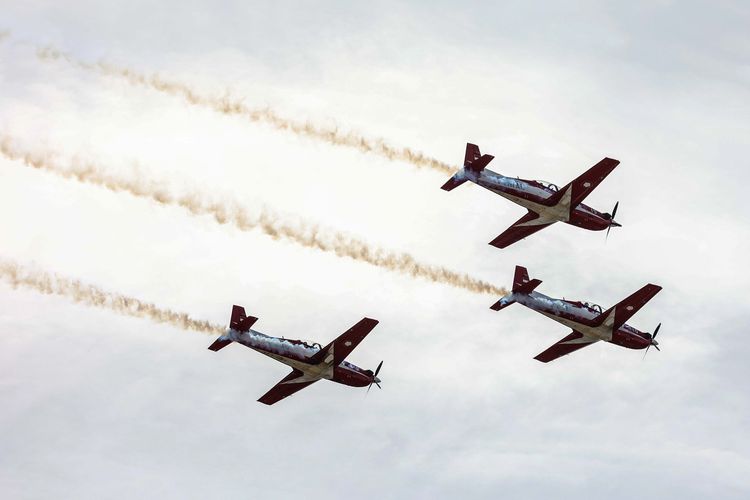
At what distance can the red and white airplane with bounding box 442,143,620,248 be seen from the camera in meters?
126

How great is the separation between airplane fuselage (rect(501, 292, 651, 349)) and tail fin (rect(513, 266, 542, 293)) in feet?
1.20

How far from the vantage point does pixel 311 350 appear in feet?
416

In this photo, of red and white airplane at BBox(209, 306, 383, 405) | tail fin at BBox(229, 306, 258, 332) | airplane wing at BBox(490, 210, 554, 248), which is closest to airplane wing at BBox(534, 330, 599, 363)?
airplane wing at BBox(490, 210, 554, 248)

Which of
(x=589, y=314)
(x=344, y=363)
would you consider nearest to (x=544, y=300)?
(x=589, y=314)

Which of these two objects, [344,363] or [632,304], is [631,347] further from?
[344,363]

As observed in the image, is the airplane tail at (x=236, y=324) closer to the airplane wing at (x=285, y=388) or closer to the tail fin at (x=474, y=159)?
the airplane wing at (x=285, y=388)

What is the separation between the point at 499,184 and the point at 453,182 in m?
3.39

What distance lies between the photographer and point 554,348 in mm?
134375

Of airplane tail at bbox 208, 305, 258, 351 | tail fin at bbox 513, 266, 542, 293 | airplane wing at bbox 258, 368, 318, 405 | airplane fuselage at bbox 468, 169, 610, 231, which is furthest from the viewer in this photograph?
airplane wing at bbox 258, 368, 318, 405

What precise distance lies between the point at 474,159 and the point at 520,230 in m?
8.17

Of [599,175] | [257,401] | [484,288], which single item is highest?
[599,175]

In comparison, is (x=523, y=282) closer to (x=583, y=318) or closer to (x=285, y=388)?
(x=583, y=318)

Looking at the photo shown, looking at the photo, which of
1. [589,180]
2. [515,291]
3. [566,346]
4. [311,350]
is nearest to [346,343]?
[311,350]

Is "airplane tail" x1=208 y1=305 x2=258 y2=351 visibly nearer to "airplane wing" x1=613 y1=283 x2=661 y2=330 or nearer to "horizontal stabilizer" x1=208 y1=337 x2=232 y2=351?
"horizontal stabilizer" x1=208 y1=337 x2=232 y2=351
